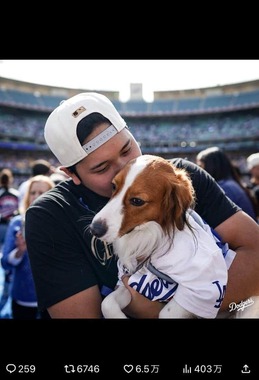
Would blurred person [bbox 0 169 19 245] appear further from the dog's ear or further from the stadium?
the stadium

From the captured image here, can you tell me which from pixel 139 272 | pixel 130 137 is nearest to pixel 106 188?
pixel 130 137

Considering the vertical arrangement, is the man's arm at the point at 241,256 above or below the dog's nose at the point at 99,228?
below

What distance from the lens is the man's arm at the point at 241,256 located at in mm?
1447

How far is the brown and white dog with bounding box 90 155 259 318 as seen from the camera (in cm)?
135

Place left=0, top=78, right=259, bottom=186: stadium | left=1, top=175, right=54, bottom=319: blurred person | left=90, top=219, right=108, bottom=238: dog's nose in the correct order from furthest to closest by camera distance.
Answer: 1. left=0, top=78, right=259, bottom=186: stadium
2. left=1, top=175, right=54, bottom=319: blurred person
3. left=90, top=219, right=108, bottom=238: dog's nose

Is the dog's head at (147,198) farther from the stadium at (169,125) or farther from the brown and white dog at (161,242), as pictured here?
the stadium at (169,125)

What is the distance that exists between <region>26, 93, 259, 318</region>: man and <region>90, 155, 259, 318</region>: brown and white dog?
0.07m

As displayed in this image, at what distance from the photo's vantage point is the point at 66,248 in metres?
1.47

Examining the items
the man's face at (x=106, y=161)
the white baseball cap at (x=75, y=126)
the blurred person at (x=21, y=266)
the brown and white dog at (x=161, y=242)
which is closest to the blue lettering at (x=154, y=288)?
the brown and white dog at (x=161, y=242)

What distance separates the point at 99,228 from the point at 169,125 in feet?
83.6
